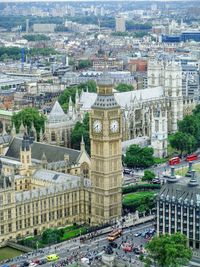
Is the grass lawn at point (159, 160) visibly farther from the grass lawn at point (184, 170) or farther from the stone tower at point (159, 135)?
the grass lawn at point (184, 170)

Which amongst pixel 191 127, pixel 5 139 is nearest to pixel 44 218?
pixel 5 139

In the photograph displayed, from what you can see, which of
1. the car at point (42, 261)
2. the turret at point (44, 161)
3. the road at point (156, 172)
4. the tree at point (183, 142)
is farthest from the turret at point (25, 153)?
the tree at point (183, 142)

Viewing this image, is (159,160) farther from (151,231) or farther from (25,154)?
(151,231)

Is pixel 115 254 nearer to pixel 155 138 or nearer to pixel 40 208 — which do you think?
pixel 40 208

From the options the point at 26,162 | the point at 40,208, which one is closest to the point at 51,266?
the point at 40,208

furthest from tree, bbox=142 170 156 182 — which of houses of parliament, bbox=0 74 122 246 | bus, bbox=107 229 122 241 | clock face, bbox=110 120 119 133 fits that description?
bus, bbox=107 229 122 241

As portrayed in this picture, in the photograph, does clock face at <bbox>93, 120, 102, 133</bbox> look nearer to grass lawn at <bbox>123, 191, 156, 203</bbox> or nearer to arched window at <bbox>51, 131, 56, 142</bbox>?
grass lawn at <bbox>123, 191, 156, 203</bbox>
